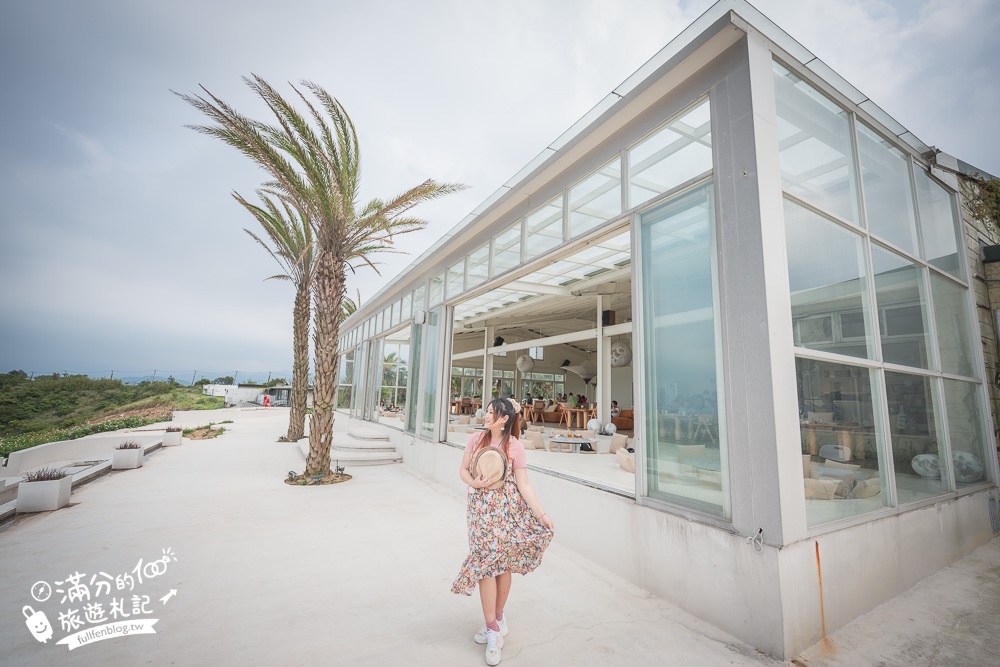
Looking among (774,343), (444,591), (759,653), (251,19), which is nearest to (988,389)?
(774,343)

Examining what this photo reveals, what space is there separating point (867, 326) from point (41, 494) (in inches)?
353

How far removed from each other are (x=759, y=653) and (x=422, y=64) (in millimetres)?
12982

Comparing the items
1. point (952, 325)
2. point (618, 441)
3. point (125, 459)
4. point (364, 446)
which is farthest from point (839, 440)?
point (125, 459)

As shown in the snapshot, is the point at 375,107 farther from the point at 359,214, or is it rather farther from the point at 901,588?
the point at 901,588

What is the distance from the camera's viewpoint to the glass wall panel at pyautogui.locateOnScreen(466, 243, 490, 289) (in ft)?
20.4

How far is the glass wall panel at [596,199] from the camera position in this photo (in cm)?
399

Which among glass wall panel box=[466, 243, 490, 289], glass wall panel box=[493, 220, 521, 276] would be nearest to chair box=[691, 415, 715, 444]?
glass wall panel box=[493, 220, 521, 276]

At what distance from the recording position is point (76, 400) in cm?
2356

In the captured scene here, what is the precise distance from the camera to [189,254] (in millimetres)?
58656

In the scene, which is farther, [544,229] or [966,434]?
[544,229]

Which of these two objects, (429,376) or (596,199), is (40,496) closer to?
(429,376)

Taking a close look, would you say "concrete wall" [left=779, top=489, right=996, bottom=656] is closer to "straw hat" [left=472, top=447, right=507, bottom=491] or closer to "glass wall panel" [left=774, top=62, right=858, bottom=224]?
"straw hat" [left=472, top=447, right=507, bottom=491]

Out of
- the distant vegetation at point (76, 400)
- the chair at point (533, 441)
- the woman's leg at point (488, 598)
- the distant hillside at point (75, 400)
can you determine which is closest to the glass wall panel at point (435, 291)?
the chair at point (533, 441)

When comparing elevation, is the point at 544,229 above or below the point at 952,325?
above
